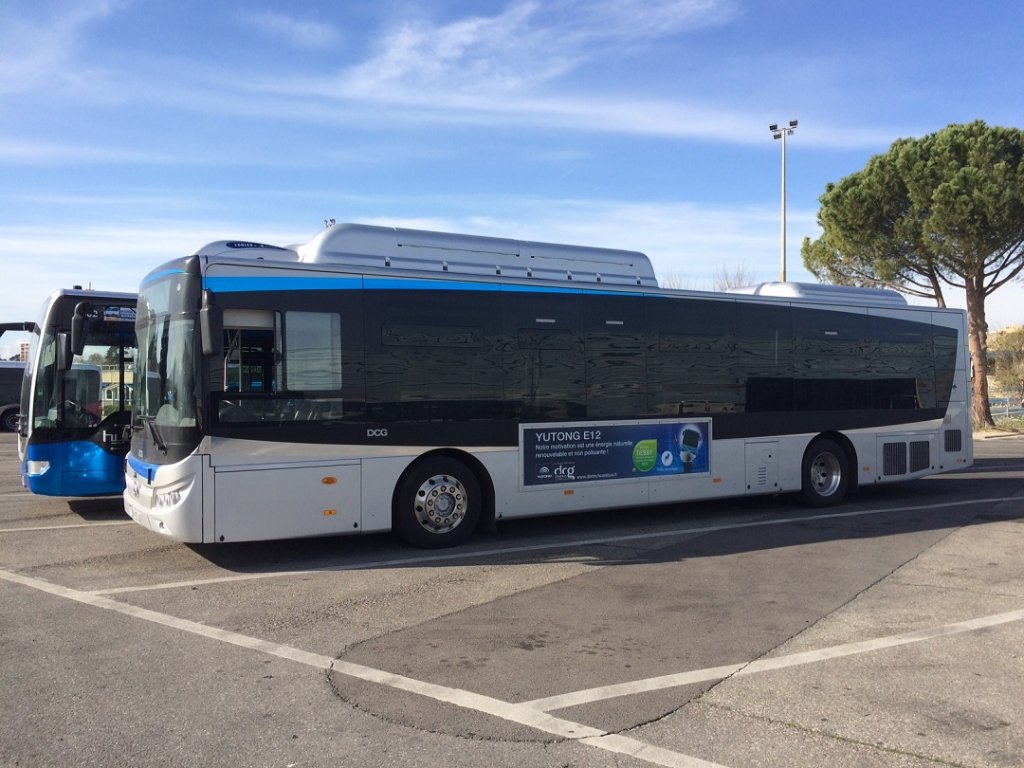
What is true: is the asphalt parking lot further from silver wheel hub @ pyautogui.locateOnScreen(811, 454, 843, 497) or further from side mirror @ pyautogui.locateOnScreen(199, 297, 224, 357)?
silver wheel hub @ pyautogui.locateOnScreen(811, 454, 843, 497)

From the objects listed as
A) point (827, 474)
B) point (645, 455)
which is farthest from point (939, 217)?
point (645, 455)

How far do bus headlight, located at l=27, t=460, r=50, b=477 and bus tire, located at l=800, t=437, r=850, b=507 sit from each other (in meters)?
9.91

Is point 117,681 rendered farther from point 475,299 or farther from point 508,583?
point 475,299

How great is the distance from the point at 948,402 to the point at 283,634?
38.2 feet

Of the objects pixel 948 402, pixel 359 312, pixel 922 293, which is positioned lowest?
pixel 948 402

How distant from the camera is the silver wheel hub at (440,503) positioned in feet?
31.5

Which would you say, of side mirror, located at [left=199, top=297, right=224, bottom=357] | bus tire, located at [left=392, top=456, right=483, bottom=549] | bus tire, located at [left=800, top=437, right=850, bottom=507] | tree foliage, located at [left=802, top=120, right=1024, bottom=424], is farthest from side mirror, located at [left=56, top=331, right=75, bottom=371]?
tree foliage, located at [left=802, top=120, right=1024, bottom=424]

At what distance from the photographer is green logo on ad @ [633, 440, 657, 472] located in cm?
1111

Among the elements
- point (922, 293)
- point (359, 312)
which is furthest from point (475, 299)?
point (922, 293)

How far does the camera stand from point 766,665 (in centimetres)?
578

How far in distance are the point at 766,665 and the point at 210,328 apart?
5417mm

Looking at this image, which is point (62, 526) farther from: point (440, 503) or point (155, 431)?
point (440, 503)

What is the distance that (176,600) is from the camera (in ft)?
24.7

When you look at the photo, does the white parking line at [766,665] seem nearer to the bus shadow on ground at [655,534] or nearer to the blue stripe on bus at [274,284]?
the bus shadow on ground at [655,534]
